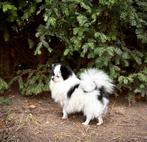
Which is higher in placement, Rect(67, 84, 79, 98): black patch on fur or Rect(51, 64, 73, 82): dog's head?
Rect(51, 64, 73, 82): dog's head

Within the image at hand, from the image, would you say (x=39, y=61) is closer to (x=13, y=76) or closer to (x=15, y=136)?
(x=13, y=76)

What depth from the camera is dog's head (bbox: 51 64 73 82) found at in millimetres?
5801

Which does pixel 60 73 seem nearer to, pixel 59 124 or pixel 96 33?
pixel 59 124

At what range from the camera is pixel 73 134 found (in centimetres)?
558

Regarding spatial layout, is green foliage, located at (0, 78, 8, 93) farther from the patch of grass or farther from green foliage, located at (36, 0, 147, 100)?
green foliage, located at (36, 0, 147, 100)

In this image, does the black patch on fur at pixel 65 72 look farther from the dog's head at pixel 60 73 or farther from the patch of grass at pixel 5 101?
the patch of grass at pixel 5 101

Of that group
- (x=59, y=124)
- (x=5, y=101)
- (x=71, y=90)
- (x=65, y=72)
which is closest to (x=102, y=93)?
(x=71, y=90)

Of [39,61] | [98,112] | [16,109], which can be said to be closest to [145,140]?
[98,112]

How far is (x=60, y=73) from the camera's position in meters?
5.84

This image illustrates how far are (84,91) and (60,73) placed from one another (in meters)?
0.43

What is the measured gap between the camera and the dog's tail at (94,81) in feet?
18.7

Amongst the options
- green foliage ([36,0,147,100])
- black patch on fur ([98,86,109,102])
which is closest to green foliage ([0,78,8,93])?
green foliage ([36,0,147,100])

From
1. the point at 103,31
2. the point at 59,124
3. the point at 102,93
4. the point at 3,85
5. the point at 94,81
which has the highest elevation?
the point at 103,31

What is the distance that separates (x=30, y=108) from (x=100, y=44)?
1479 mm
